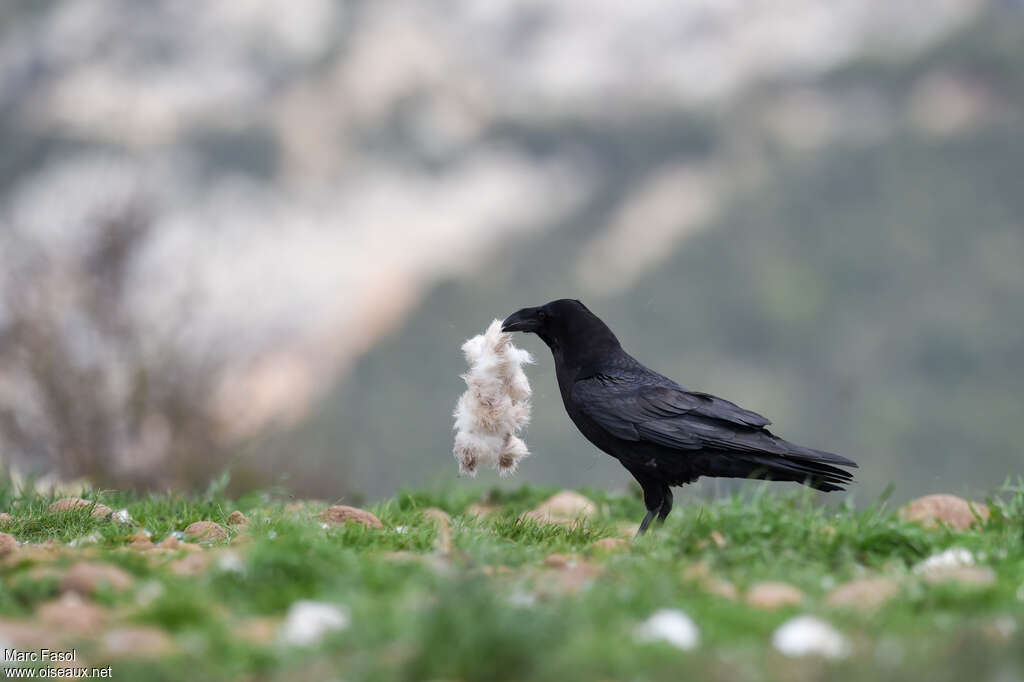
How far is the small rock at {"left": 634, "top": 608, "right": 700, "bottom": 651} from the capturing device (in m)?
2.56

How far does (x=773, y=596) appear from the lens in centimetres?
306

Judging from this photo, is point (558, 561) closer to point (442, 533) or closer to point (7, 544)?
point (442, 533)

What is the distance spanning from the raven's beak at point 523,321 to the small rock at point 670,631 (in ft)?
10.5

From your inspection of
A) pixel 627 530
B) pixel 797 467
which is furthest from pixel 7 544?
pixel 797 467

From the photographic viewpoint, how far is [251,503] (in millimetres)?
6043

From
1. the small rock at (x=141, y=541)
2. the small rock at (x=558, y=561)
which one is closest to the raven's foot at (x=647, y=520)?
the small rock at (x=558, y=561)

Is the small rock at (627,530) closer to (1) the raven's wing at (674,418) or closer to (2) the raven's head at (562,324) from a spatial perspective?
(1) the raven's wing at (674,418)

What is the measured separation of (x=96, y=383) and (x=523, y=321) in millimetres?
6291

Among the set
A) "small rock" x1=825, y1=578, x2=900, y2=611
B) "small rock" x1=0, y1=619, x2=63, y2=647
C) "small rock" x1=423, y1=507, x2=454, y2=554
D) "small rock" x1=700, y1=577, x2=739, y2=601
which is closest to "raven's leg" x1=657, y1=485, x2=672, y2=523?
"small rock" x1=423, y1=507, x2=454, y2=554

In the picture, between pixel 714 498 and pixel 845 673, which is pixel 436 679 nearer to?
pixel 845 673

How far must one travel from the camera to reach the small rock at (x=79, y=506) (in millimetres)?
5055

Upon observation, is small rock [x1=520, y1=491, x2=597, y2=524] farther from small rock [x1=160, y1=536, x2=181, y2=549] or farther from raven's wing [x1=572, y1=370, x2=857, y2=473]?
small rock [x1=160, y1=536, x2=181, y2=549]

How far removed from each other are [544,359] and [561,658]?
3538 millimetres

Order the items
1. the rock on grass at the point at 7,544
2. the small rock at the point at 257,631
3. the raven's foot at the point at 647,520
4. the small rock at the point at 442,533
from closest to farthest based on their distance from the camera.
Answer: the small rock at the point at 257,631 < the small rock at the point at 442,533 < the rock on grass at the point at 7,544 < the raven's foot at the point at 647,520
